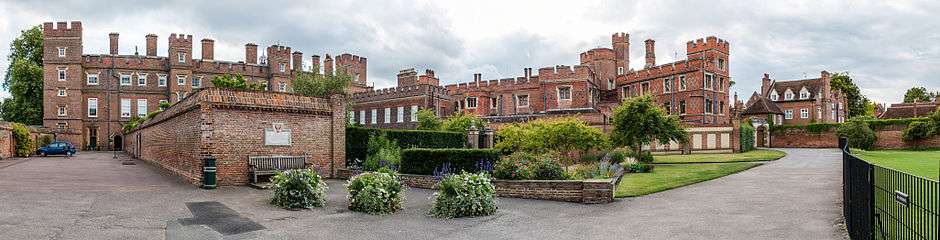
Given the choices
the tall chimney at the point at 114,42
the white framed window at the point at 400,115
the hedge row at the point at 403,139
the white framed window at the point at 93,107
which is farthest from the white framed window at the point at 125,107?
the hedge row at the point at 403,139

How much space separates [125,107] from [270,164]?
1932 inches

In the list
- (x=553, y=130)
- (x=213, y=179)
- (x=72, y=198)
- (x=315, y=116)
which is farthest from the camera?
(x=553, y=130)

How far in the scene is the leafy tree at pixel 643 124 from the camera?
30.4 metres

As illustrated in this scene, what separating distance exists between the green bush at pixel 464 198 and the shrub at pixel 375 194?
0.97m

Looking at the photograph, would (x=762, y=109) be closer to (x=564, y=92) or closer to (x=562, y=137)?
(x=564, y=92)

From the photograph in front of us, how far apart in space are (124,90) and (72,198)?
53.0 meters

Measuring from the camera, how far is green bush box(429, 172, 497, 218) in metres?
12.2

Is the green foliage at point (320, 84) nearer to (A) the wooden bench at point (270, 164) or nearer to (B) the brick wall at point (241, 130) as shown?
(B) the brick wall at point (241, 130)

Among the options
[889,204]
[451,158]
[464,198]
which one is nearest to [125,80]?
[451,158]

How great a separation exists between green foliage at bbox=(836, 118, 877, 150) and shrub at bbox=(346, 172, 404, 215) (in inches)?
1717

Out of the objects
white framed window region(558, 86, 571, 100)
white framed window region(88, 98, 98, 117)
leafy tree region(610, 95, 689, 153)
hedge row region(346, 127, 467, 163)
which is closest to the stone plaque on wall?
hedge row region(346, 127, 467, 163)

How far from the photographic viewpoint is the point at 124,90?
57906 mm

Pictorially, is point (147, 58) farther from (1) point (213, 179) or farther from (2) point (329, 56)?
(1) point (213, 179)

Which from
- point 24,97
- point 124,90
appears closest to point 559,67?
point 124,90
